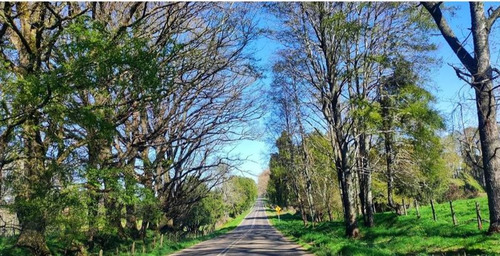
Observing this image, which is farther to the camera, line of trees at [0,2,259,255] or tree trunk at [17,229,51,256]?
tree trunk at [17,229,51,256]

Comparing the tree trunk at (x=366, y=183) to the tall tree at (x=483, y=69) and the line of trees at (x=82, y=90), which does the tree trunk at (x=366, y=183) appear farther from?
the tall tree at (x=483, y=69)

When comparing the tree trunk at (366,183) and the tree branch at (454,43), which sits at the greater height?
the tree branch at (454,43)

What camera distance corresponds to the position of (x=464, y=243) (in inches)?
498

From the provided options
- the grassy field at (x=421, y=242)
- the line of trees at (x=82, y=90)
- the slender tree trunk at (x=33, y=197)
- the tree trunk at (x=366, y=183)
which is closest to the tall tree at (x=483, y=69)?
the grassy field at (x=421, y=242)

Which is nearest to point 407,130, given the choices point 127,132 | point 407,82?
point 407,82

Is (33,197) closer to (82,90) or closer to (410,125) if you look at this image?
(82,90)

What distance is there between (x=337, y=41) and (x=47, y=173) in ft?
42.6

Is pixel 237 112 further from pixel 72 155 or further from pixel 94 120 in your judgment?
pixel 94 120

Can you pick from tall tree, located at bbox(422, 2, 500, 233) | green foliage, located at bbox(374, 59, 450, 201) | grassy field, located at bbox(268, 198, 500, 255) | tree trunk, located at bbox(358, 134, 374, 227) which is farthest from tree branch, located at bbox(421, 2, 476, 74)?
tree trunk, located at bbox(358, 134, 374, 227)

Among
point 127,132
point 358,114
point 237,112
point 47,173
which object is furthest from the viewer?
point 237,112

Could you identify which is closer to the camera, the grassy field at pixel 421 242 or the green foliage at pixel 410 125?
the grassy field at pixel 421 242

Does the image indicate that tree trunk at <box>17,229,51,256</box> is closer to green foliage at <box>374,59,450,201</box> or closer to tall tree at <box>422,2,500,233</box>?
tall tree at <box>422,2,500,233</box>

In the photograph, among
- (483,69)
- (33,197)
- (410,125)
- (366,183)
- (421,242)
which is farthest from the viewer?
(366,183)

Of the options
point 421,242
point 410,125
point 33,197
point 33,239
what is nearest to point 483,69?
point 421,242
